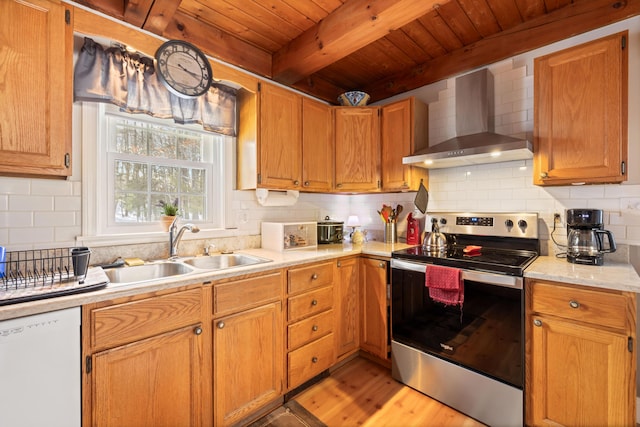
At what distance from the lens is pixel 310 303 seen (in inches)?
78.6

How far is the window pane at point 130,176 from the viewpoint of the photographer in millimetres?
1840

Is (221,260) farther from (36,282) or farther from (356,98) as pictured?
(356,98)

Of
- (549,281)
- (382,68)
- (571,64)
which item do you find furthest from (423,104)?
(549,281)

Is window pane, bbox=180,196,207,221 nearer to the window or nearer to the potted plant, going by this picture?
the window

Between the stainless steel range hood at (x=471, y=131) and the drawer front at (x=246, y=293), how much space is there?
1.41 m

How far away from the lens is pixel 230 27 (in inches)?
82.6

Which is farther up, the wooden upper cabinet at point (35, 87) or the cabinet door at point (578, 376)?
the wooden upper cabinet at point (35, 87)

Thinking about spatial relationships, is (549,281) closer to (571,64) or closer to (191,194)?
(571,64)

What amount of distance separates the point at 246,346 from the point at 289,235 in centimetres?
98

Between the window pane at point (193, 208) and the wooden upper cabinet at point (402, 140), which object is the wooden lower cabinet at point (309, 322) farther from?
the wooden upper cabinet at point (402, 140)

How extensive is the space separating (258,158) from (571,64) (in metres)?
2.09

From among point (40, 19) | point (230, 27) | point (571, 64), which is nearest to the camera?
point (40, 19)

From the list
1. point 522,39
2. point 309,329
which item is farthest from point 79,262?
point 522,39

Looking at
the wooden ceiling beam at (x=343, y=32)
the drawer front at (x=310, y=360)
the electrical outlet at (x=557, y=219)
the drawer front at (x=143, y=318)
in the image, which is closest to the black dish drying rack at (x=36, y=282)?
the drawer front at (x=143, y=318)
